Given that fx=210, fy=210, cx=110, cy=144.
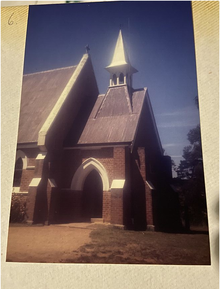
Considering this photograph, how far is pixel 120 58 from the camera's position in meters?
6.78

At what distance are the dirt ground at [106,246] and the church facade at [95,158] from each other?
370 mm

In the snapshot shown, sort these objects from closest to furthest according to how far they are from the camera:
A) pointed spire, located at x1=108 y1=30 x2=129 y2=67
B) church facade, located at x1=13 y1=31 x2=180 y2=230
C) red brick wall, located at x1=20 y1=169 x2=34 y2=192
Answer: church facade, located at x1=13 y1=31 x2=180 y2=230
red brick wall, located at x1=20 y1=169 x2=34 y2=192
pointed spire, located at x1=108 y1=30 x2=129 y2=67

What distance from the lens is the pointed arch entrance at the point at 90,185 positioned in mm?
5820

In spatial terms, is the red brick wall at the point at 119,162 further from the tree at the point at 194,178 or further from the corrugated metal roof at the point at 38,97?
the corrugated metal roof at the point at 38,97

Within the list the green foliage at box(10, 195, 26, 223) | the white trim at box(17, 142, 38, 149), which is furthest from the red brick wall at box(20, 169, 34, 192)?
the white trim at box(17, 142, 38, 149)

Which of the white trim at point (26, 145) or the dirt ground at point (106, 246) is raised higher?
the white trim at point (26, 145)

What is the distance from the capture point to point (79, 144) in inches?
254

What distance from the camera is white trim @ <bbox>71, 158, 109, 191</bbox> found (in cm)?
604

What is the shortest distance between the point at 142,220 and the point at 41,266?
252cm

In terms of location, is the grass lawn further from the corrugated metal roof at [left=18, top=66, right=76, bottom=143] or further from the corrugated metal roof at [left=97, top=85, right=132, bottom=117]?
the corrugated metal roof at [left=97, top=85, right=132, bottom=117]

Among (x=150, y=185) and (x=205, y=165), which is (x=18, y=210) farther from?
(x=205, y=165)

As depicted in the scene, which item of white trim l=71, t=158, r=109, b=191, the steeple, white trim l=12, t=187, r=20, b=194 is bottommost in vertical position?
white trim l=12, t=187, r=20, b=194

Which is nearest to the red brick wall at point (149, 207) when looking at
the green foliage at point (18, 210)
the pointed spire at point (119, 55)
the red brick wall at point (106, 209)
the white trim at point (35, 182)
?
the red brick wall at point (106, 209)

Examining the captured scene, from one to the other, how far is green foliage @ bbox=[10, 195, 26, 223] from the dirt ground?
0.58ft
